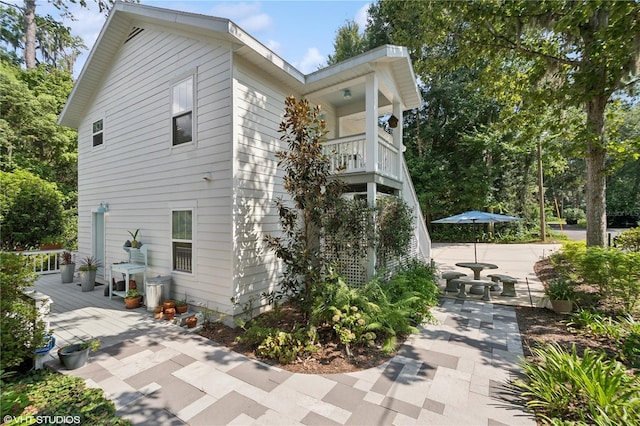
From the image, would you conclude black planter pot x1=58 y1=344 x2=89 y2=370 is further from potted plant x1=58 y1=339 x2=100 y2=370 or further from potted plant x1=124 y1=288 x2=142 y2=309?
potted plant x1=124 y1=288 x2=142 y2=309

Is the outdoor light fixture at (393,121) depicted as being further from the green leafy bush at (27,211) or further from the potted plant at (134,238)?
the green leafy bush at (27,211)

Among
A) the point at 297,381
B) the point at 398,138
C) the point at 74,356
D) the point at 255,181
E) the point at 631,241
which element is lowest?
the point at 297,381

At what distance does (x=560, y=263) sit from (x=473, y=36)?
772cm

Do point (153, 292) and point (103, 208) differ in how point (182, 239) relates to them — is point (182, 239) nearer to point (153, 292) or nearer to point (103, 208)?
point (153, 292)

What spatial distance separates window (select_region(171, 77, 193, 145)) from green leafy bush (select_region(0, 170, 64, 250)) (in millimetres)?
9417

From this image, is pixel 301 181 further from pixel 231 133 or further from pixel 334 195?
pixel 231 133

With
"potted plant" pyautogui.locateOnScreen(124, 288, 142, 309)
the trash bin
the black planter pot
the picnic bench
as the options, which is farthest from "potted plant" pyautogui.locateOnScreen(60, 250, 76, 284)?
the picnic bench

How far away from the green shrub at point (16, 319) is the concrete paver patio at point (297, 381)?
601mm

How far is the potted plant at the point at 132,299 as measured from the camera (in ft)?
20.4

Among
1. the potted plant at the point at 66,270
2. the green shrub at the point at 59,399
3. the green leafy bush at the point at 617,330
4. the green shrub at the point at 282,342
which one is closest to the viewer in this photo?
the green shrub at the point at 59,399

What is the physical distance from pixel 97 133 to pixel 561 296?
13.5 meters

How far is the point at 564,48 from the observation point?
23.8ft

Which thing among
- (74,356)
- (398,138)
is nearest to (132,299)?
(74,356)

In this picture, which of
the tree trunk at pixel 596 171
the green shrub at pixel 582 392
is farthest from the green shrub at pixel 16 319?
the tree trunk at pixel 596 171
